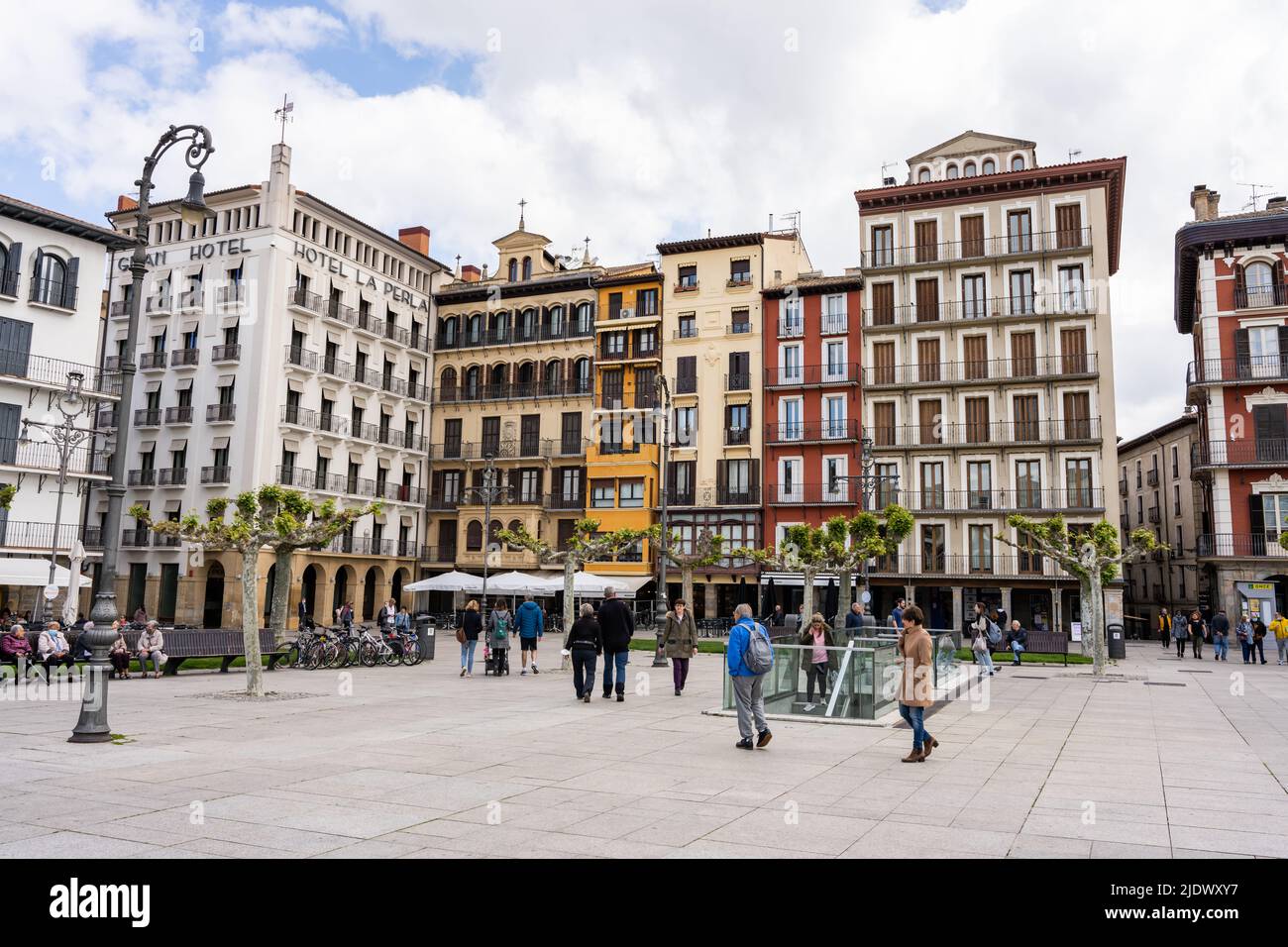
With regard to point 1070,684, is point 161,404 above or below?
above

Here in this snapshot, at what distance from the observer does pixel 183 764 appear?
9.64 metres

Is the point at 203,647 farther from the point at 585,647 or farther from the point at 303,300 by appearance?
the point at 303,300

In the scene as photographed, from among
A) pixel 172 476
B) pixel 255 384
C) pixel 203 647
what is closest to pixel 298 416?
pixel 255 384

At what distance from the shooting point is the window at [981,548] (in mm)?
46031

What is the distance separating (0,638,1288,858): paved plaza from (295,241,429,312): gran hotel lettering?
35064 millimetres

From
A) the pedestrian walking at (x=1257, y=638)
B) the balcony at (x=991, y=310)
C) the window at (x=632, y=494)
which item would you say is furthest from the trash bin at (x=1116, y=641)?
the window at (x=632, y=494)

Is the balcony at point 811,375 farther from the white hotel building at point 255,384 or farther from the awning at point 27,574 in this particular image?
the awning at point 27,574

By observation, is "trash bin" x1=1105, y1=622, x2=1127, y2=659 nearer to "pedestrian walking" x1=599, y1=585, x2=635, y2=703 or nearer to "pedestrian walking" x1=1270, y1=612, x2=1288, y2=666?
"pedestrian walking" x1=1270, y1=612, x2=1288, y2=666

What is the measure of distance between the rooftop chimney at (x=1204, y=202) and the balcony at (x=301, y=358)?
44.1 m
